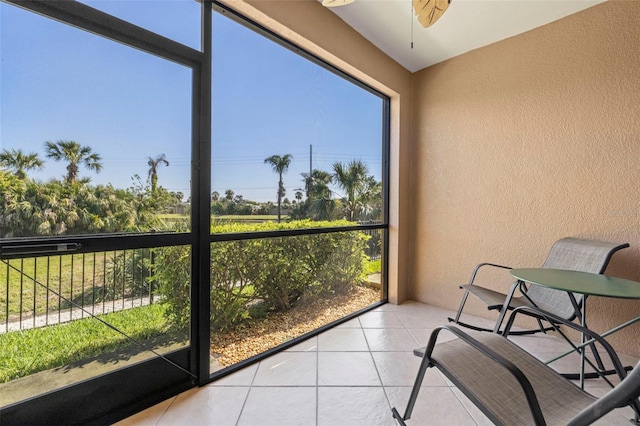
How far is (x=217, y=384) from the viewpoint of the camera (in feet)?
5.81

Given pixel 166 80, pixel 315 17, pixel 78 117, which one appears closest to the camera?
pixel 78 117

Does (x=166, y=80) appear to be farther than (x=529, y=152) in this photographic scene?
No

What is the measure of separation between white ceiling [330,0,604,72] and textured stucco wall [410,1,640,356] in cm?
13

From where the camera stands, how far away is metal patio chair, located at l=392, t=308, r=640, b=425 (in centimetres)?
83

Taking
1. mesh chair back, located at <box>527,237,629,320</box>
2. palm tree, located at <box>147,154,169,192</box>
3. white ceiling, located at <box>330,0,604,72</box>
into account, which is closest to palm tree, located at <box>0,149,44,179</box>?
palm tree, located at <box>147,154,169,192</box>

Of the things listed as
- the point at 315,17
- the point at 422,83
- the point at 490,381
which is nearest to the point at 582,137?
the point at 422,83

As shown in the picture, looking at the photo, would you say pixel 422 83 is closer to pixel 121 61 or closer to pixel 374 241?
pixel 374 241

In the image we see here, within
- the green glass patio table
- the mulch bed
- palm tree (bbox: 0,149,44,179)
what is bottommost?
the mulch bed

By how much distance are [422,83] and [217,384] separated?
367 centimetres

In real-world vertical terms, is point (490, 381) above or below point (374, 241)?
below

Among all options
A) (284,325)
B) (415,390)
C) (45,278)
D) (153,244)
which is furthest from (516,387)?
(45,278)

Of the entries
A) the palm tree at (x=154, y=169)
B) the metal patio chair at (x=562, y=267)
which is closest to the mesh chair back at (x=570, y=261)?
the metal patio chair at (x=562, y=267)

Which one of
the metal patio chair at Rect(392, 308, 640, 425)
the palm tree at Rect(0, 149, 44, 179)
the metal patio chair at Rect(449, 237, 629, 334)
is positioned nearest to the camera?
the metal patio chair at Rect(392, 308, 640, 425)

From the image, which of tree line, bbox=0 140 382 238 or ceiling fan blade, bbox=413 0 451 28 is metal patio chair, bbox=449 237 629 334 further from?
tree line, bbox=0 140 382 238
